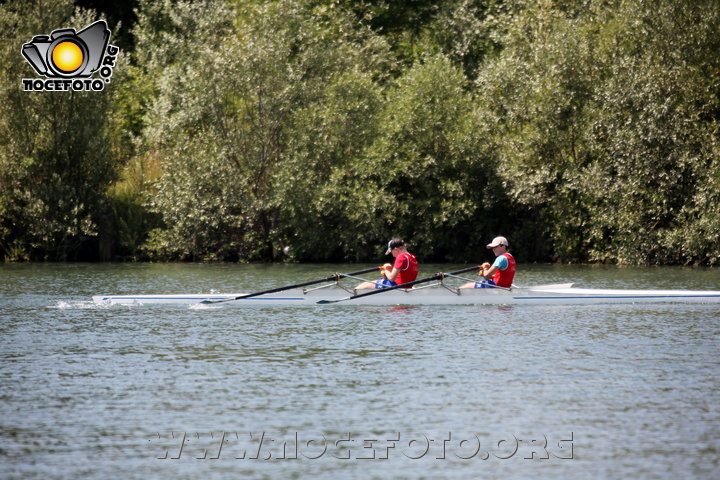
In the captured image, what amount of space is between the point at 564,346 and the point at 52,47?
34.1 meters

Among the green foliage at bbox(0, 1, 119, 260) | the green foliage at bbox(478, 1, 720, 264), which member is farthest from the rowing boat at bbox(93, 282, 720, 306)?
the green foliage at bbox(0, 1, 119, 260)

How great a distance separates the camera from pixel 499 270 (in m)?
22.0

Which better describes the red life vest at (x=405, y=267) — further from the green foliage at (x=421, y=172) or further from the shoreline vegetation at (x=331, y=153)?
the green foliage at (x=421, y=172)

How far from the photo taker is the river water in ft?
32.4

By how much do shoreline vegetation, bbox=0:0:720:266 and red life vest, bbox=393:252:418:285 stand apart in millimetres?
18703

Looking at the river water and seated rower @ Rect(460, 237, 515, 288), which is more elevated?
seated rower @ Rect(460, 237, 515, 288)

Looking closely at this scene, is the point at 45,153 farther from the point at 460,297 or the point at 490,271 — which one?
the point at 490,271

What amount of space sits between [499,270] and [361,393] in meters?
9.70

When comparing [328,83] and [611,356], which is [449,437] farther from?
[328,83]

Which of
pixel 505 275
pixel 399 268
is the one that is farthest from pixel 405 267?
pixel 505 275

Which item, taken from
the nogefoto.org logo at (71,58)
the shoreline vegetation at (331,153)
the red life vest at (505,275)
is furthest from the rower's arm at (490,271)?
the nogefoto.org logo at (71,58)

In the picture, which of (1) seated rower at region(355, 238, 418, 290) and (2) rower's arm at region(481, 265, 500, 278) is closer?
(2) rower's arm at region(481, 265, 500, 278)

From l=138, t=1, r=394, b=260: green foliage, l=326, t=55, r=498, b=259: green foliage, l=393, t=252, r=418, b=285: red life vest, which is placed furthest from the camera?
l=138, t=1, r=394, b=260: green foliage

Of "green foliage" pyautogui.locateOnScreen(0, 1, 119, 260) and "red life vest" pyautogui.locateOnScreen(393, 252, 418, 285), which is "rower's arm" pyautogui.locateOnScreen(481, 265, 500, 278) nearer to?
"red life vest" pyautogui.locateOnScreen(393, 252, 418, 285)
